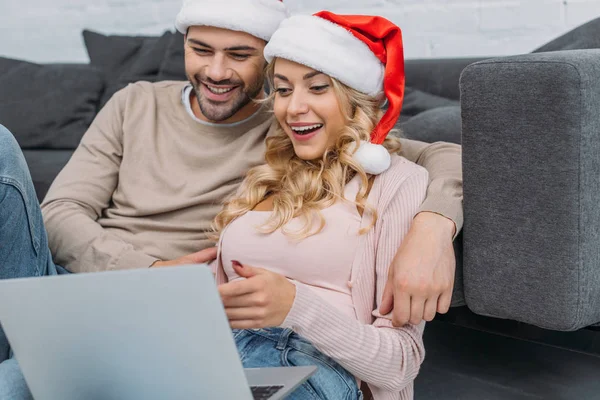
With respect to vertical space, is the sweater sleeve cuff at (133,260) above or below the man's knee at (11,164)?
below

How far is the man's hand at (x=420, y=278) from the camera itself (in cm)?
110

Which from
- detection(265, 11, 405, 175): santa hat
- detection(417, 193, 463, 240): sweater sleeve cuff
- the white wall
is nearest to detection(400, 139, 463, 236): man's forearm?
detection(417, 193, 463, 240): sweater sleeve cuff

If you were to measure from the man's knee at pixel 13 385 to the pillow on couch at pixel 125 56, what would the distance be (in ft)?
5.73

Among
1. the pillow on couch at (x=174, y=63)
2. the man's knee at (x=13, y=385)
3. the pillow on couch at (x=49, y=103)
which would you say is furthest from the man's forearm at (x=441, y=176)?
the pillow on couch at (x=49, y=103)

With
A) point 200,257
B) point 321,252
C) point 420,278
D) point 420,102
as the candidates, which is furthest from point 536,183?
point 420,102

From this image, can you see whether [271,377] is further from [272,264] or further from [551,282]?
[551,282]

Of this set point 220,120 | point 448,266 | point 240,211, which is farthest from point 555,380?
point 220,120

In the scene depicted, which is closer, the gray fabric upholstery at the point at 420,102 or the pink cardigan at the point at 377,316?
the pink cardigan at the point at 377,316

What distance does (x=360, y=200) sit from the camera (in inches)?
50.3

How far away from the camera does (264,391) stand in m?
0.95

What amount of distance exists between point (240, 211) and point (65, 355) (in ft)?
1.73

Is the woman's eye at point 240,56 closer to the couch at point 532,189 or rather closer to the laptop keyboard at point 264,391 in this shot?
the couch at point 532,189

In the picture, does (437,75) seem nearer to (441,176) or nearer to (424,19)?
(424,19)

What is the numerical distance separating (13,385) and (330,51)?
0.72 m
